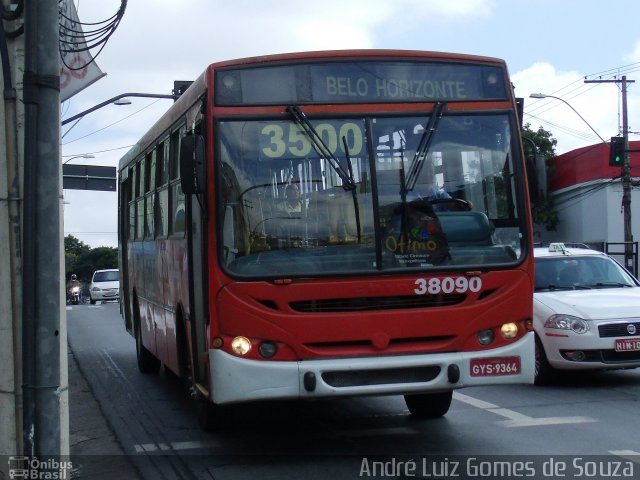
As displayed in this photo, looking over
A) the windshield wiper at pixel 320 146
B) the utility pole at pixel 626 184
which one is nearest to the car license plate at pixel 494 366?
the windshield wiper at pixel 320 146

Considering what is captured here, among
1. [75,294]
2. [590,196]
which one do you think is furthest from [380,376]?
[75,294]

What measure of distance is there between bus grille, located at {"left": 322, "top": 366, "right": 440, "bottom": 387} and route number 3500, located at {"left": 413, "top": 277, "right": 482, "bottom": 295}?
59 centimetres

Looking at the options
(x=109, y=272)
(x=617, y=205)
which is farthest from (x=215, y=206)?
(x=109, y=272)

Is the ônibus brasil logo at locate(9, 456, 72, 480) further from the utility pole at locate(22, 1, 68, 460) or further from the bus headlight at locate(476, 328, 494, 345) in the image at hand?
the bus headlight at locate(476, 328, 494, 345)

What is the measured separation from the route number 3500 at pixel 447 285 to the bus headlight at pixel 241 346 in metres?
1.35

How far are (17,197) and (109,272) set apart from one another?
42.0 m

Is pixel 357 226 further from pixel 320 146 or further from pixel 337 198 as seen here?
pixel 320 146

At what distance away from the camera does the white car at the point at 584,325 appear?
10703 mm

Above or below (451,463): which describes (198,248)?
above

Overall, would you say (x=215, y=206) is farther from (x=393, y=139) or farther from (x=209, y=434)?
(x=209, y=434)

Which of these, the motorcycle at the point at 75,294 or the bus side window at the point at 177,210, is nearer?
the bus side window at the point at 177,210

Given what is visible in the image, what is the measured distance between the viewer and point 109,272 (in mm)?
47000

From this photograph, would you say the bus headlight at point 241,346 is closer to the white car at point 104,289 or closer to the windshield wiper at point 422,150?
the windshield wiper at point 422,150

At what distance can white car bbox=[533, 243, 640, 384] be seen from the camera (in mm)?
10703
